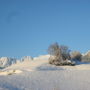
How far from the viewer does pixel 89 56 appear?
3233 inches

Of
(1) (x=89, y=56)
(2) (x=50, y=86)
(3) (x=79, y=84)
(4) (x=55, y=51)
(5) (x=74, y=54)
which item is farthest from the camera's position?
(1) (x=89, y=56)

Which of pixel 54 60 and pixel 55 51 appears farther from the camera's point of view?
pixel 55 51

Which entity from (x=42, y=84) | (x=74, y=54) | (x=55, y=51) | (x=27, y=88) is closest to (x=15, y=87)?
(x=27, y=88)

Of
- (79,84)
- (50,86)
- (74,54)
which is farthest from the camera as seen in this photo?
(74,54)

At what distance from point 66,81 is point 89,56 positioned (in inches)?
2389

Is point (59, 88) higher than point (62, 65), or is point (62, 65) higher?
point (62, 65)

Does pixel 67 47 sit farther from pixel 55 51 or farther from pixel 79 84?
pixel 79 84

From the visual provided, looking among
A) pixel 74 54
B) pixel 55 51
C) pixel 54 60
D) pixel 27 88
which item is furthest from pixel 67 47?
pixel 27 88

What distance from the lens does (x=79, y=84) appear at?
21.6 m

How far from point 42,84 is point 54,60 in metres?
27.4

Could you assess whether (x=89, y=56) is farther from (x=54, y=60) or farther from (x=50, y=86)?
(x=50, y=86)

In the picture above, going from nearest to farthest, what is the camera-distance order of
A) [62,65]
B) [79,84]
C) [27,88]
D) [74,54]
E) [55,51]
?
[27,88] < [79,84] < [62,65] < [55,51] < [74,54]

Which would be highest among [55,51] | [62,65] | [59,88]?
[55,51]

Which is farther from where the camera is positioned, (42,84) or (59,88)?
(42,84)
